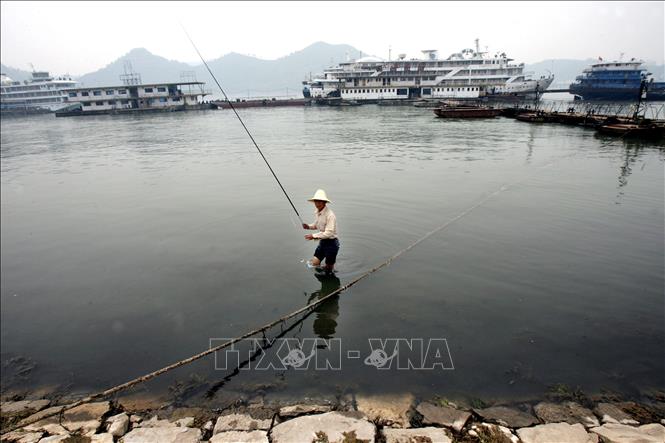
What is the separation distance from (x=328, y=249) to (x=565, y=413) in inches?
195

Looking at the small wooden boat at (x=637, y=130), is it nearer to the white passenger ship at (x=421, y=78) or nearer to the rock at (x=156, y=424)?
the rock at (x=156, y=424)

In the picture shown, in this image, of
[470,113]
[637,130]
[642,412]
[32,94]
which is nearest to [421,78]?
[470,113]

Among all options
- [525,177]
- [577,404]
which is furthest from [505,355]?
[525,177]

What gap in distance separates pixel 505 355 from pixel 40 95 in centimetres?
15400

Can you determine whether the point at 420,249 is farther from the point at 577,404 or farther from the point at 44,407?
the point at 44,407

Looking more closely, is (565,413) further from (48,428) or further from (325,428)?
(48,428)

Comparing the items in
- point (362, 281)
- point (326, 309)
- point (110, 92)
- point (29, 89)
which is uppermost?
point (29, 89)

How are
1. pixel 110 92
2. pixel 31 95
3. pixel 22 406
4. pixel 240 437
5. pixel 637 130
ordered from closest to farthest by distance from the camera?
pixel 240 437 → pixel 22 406 → pixel 637 130 → pixel 110 92 → pixel 31 95

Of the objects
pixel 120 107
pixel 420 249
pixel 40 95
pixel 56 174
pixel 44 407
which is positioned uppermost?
pixel 40 95

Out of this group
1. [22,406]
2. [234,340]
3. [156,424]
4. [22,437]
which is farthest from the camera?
[234,340]

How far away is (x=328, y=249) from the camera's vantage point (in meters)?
7.95

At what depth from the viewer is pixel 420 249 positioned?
33.0 ft

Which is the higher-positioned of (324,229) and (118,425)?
(324,229)

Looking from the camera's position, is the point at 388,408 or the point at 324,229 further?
the point at 324,229
